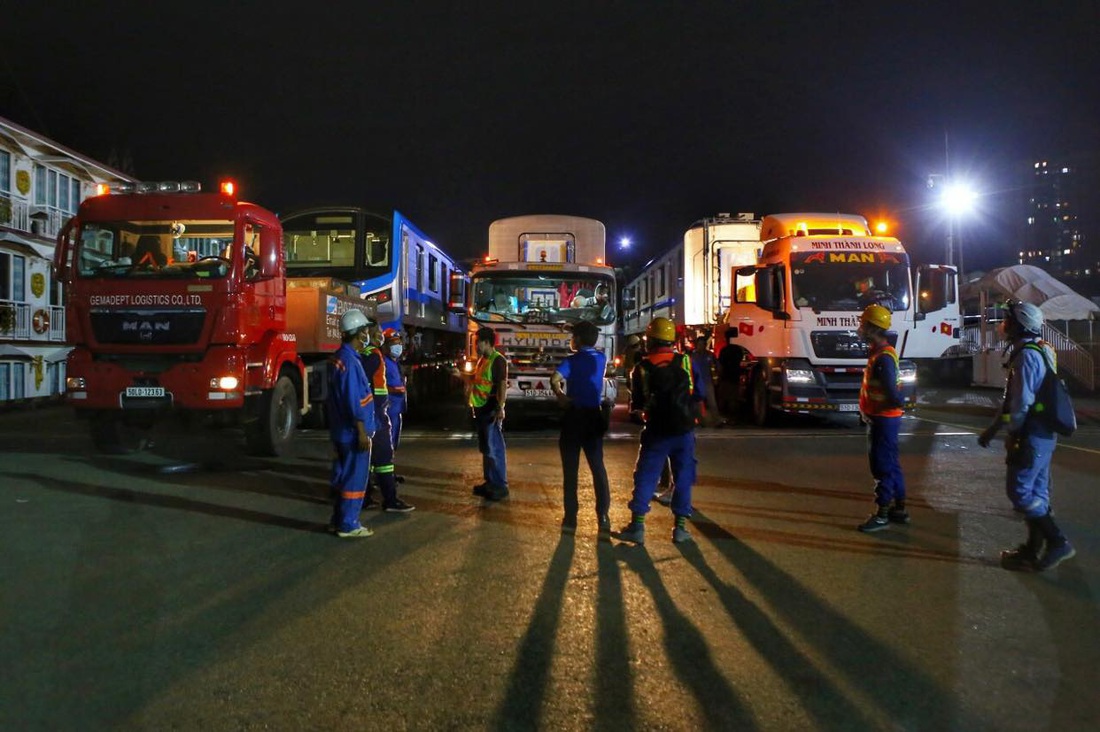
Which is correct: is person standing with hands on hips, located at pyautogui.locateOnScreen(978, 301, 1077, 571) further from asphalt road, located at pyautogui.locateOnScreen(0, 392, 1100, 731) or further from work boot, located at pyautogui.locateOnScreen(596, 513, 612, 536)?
work boot, located at pyautogui.locateOnScreen(596, 513, 612, 536)

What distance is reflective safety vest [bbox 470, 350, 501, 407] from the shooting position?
8297mm

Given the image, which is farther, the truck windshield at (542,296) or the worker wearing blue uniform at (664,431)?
the truck windshield at (542,296)

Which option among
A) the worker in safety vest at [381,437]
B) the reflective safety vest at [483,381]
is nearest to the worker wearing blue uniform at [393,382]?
the worker in safety vest at [381,437]

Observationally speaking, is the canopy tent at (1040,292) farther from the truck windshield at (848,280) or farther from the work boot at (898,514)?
the work boot at (898,514)

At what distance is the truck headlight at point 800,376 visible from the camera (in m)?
13.9

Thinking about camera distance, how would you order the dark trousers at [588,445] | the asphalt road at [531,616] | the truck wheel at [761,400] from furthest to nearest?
the truck wheel at [761,400]
the dark trousers at [588,445]
the asphalt road at [531,616]

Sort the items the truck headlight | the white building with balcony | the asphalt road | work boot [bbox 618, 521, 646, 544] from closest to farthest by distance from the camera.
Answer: the asphalt road < work boot [bbox 618, 521, 646, 544] < the truck headlight < the white building with balcony

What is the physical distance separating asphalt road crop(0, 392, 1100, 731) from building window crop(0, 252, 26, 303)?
59.4 ft

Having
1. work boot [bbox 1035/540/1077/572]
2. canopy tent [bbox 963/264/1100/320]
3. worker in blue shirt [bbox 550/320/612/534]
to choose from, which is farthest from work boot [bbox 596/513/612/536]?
canopy tent [bbox 963/264/1100/320]

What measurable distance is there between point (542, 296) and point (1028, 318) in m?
9.64

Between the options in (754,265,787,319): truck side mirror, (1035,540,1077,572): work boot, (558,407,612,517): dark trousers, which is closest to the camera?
(1035,540,1077,572): work boot

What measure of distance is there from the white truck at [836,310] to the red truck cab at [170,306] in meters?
7.91

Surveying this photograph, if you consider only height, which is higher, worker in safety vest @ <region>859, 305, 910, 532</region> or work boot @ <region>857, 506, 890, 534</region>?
worker in safety vest @ <region>859, 305, 910, 532</region>

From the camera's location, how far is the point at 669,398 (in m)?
6.50
